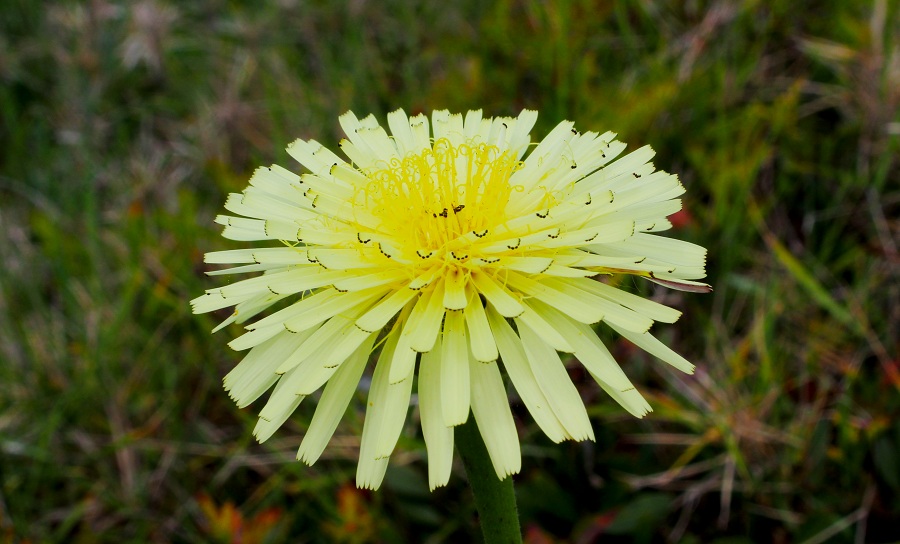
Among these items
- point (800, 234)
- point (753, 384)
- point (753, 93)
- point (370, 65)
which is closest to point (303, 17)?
point (370, 65)

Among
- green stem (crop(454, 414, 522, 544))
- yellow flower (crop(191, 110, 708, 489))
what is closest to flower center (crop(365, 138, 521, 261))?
yellow flower (crop(191, 110, 708, 489))

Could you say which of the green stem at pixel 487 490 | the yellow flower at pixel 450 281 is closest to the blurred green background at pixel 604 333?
the yellow flower at pixel 450 281

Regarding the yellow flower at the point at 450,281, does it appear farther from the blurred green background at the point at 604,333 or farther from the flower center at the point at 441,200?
the blurred green background at the point at 604,333

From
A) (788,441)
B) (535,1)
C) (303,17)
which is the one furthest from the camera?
(303,17)

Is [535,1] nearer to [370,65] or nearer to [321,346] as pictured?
[370,65]

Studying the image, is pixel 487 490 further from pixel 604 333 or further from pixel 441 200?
pixel 441 200

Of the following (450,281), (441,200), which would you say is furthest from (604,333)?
(441,200)

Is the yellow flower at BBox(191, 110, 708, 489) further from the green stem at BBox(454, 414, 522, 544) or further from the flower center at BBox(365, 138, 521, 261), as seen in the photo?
the green stem at BBox(454, 414, 522, 544)
